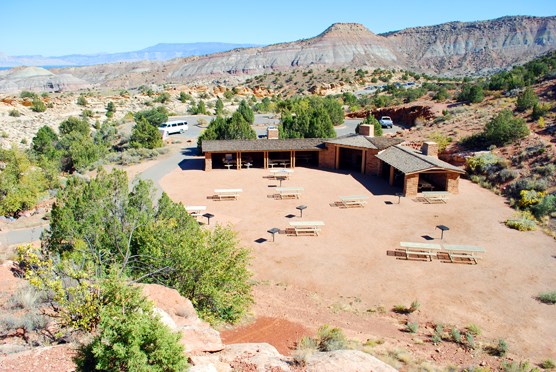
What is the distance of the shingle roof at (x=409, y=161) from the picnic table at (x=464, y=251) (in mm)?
7744

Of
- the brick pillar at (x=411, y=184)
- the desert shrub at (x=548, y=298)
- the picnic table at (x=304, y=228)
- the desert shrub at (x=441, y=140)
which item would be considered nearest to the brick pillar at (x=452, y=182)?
the brick pillar at (x=411, y=184)

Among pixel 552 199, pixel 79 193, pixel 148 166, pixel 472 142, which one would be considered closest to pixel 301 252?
pixel 79 193

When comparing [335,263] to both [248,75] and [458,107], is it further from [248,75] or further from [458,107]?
[248,75]

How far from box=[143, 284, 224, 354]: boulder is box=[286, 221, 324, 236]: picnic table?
9.92 metres

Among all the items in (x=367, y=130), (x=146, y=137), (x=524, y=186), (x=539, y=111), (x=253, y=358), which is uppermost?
(x=539, y=111)

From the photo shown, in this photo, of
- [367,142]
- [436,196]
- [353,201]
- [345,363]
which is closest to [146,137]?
[367,142]

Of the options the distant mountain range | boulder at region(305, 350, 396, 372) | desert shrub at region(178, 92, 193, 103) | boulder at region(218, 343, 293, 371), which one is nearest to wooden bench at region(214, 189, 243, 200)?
boulder at region(218, 343, 293, 371)

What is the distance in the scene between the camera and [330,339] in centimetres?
1100

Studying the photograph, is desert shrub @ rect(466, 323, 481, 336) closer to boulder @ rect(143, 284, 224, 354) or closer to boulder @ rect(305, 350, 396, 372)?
boulder @ rect(305, 350, 396, 372)

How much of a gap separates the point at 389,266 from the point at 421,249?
2017 mm

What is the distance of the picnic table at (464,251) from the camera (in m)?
17.3

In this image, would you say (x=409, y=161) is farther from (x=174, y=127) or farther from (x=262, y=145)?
(x=174, y=127)

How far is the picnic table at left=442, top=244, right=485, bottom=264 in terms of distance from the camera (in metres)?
17.3

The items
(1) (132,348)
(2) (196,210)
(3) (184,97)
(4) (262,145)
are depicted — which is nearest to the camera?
(1) (132,348)
